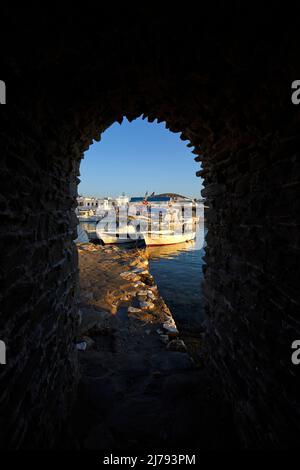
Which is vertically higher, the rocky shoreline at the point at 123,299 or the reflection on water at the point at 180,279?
the rocky shoreline at the point at 123,299

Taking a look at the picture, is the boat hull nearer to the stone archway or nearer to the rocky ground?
the rocky ground

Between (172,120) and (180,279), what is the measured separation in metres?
10.7

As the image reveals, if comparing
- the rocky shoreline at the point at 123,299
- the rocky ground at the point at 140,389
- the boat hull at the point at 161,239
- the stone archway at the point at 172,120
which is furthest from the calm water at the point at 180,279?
the stone archway at the point at 172,120

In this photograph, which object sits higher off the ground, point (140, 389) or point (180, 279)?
point (140, 389)

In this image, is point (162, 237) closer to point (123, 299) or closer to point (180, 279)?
point (180, 279)

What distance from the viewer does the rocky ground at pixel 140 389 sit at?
101 inches

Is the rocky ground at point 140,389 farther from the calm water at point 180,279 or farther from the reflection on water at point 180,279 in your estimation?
the reflection on water at point 180,279

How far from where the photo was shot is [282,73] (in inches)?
59.9

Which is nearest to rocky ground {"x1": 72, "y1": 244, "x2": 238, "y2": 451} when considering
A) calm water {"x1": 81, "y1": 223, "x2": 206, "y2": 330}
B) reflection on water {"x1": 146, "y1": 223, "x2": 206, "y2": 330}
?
calm water {"x1": 81, "y1": 223, "x2": 206, "y2": 330}

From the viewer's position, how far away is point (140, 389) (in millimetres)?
3367

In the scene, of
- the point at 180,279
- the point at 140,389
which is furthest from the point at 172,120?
the point at 180,279

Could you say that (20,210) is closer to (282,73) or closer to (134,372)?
(282,73)

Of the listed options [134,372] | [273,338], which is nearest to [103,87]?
[273,338]

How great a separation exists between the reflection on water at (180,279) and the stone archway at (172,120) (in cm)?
571
